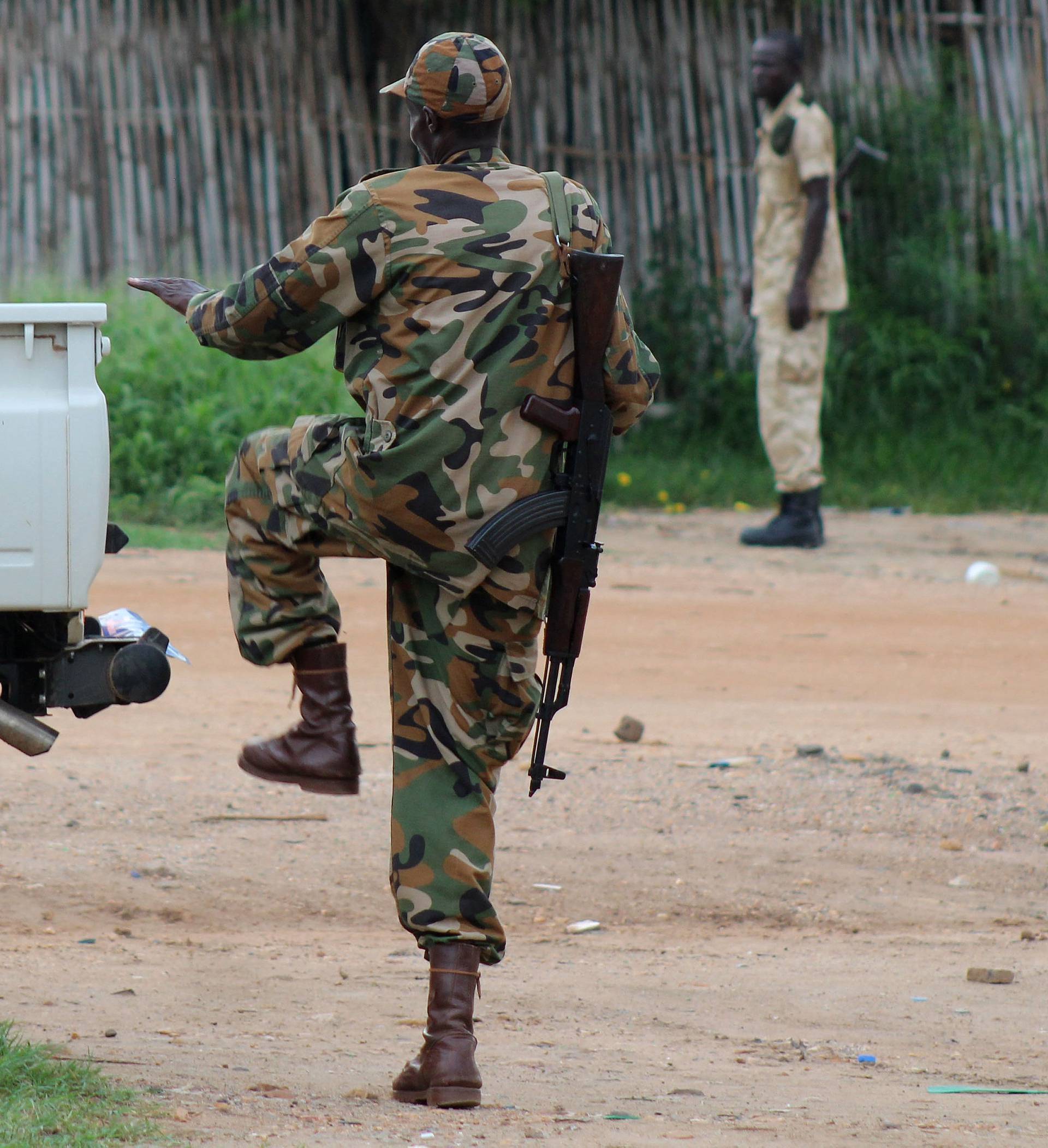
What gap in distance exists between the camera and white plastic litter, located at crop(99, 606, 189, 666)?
10.1ft

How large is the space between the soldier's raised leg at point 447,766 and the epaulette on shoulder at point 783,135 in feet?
21.1

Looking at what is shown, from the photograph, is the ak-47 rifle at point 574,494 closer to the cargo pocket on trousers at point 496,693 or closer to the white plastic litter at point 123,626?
the cargo pocket on trousers at point 496,693

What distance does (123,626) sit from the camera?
3129 mm

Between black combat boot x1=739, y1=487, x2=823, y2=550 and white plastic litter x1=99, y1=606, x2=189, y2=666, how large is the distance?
6.28 m

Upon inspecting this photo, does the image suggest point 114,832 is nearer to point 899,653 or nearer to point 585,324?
point 585,324

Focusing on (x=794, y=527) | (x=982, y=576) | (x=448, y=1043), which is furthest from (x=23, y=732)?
(x=794, y=527)

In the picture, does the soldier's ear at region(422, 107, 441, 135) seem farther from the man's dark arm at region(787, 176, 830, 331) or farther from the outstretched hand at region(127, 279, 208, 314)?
the man's dark arm at region(787, 176, 830, 331)

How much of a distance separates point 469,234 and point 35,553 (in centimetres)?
87

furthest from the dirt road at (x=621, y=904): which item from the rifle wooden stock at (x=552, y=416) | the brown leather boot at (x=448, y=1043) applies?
the rifle wooden stock at (x=552, y=416)

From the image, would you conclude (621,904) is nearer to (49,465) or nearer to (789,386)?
(49,465)

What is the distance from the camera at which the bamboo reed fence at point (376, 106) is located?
10891mm

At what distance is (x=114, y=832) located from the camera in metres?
4.77

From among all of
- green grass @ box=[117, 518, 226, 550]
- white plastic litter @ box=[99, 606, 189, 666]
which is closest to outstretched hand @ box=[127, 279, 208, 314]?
white plastic litter @ box=[99, 606, 189, 666]

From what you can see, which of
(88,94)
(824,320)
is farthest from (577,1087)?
(88,94)
